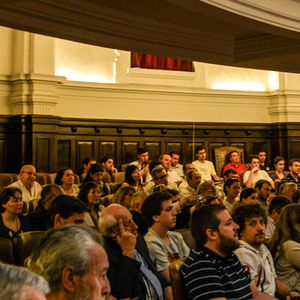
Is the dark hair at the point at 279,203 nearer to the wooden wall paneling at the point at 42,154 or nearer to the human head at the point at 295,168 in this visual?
the human head at the point at 295,168

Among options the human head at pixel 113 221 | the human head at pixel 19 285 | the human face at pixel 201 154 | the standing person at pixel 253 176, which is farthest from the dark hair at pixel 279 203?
the human face at pixel 201 154

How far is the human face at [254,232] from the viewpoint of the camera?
4.00 m

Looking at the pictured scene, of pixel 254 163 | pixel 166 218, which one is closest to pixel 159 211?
pixel 166 218

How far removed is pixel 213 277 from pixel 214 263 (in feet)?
0.39

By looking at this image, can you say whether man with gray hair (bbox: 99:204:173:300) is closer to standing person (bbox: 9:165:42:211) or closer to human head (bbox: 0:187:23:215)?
human head (bbox: 0:187:23:215)

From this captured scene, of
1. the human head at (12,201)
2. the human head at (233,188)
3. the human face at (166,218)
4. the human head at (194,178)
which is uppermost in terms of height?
the human head at (194,178)

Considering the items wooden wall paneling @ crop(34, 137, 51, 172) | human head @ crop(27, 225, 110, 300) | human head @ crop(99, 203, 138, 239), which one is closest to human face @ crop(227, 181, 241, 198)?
human head @ crop(99, 203, 138, 239)

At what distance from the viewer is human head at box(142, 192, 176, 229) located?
4.19m

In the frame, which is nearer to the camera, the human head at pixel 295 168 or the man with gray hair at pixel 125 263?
the man with gray hair at pixel 125 263

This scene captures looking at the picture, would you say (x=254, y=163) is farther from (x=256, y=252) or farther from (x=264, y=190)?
(x=256, y=252)

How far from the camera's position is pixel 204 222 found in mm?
A: 3574

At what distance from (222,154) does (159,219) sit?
7.78 metres

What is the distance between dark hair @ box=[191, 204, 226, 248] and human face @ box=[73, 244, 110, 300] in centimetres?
168

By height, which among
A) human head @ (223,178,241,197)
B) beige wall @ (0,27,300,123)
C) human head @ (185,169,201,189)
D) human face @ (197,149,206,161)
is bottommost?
human head @ (223,178,241,197)
